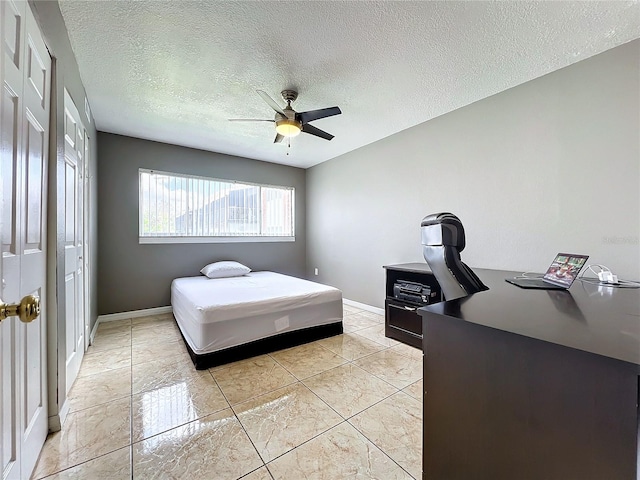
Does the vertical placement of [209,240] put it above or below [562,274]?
above

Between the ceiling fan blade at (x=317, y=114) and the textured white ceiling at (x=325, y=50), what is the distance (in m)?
0.27

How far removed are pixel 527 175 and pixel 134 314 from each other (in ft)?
16.2

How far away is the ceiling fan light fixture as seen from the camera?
2.44 metres

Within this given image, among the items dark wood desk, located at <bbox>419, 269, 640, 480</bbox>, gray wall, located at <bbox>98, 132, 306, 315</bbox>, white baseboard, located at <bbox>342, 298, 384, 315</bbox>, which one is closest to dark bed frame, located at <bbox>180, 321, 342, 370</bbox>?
white baseboard, located at <bbox>342, 298, 384, 315</bbox>

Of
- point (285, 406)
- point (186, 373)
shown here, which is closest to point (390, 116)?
point (285, 406)

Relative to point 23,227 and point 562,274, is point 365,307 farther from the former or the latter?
point 23,227

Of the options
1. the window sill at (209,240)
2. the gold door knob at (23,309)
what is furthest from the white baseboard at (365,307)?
the gold door knob at (23,309)

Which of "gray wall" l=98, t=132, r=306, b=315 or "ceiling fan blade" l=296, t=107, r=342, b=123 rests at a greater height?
"ceiling fan blade" l=296, t=107, r=342, b=123

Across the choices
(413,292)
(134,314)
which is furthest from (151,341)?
(413,292)

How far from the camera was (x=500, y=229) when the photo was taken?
8.52ft

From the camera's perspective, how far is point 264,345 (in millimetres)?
2600

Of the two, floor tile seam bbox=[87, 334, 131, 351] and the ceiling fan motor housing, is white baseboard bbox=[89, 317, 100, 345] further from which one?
the ceiling fan motor housing

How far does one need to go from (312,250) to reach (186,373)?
329 centimetres

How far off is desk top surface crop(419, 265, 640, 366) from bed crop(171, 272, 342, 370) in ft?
6.25
